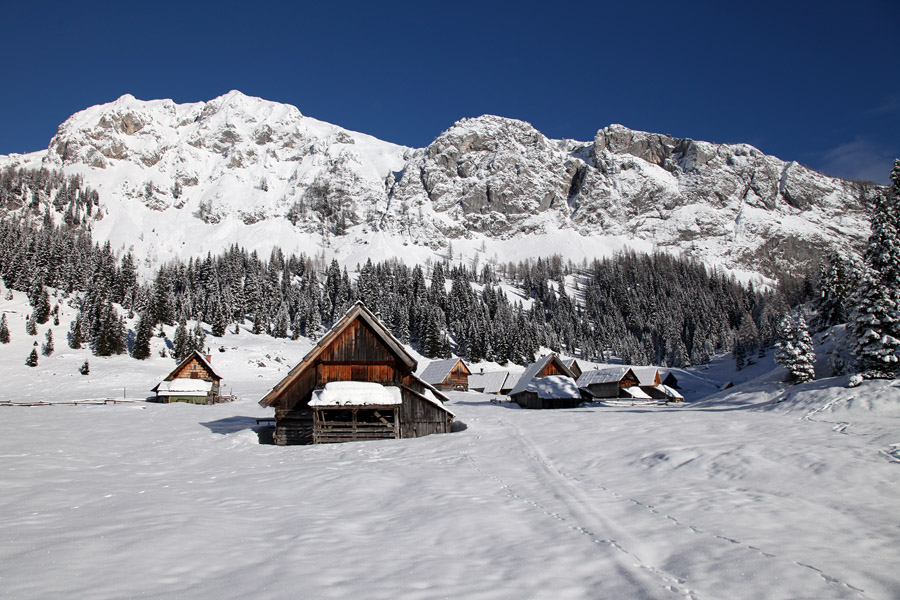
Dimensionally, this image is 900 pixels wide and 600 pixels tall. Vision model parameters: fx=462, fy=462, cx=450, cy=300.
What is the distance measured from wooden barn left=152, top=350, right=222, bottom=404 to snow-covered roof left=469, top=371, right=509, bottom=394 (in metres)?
35.4

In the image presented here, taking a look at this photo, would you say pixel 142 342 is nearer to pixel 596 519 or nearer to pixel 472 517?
pixel 472 517

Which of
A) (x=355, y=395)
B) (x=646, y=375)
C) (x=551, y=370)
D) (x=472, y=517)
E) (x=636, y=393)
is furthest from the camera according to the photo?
(x=646, y=375)

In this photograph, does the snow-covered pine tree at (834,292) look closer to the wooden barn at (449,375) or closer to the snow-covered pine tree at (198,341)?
the wooden barn at (449,375)

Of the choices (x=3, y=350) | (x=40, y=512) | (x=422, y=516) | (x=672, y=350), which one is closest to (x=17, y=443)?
(x=40, y=512)

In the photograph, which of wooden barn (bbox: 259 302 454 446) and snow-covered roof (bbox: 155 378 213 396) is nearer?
wooden barn (bbox: 259 302 454 446)

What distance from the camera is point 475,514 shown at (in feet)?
31.4

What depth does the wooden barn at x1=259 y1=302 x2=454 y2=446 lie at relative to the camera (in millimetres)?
22328

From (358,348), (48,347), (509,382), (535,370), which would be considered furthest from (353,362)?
(48,347)

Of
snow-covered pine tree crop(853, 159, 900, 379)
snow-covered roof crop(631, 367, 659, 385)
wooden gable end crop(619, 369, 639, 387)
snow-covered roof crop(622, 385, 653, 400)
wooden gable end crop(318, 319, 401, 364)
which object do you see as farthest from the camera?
snow-covered roof crop(631, 367, 659, 385)

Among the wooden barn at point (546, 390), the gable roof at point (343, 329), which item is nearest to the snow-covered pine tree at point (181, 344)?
the wooden barn at point (546, 390)

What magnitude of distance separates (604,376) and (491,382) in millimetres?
16354

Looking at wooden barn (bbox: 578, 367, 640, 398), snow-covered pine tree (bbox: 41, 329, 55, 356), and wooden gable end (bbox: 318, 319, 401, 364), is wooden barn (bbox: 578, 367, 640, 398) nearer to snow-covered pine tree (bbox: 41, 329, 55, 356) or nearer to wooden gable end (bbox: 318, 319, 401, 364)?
wooden gable end (bbox: 318, 319, 401, 364)

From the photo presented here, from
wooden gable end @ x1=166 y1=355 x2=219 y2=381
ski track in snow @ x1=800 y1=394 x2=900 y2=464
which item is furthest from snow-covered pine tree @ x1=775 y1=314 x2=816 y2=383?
wooden gable end @ x1=166 y1=355 x2=219 y2=381

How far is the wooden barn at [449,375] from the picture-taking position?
2677 inches
